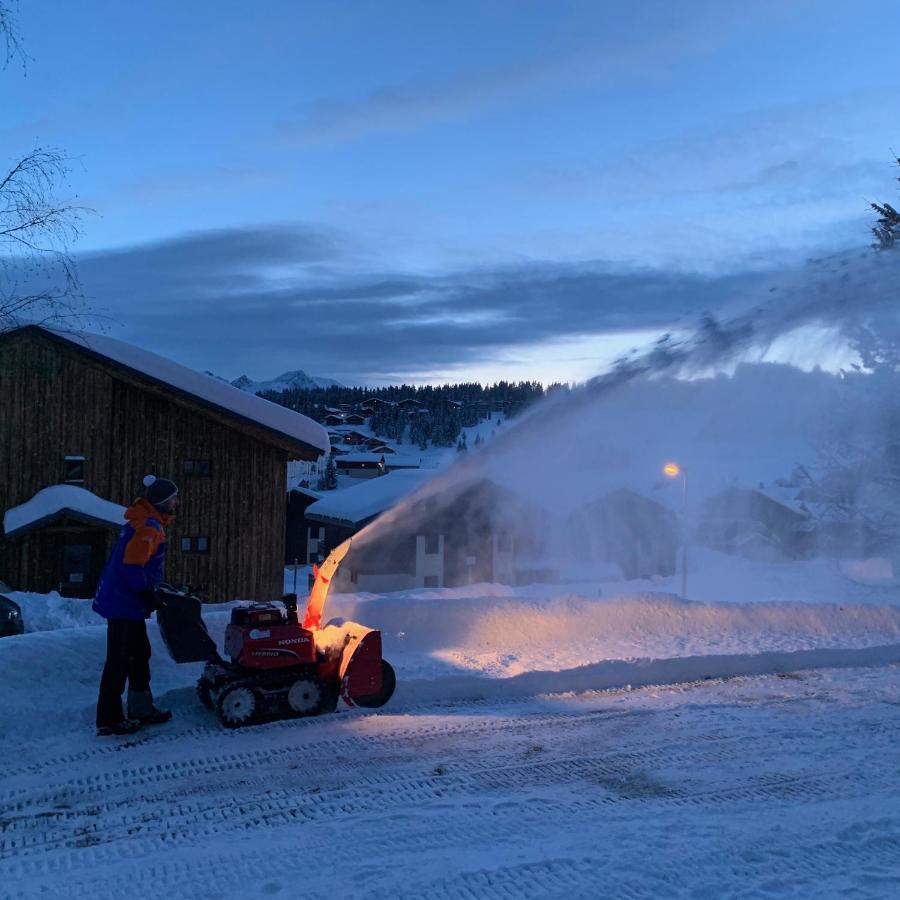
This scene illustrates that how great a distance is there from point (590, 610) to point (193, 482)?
41.3 ft

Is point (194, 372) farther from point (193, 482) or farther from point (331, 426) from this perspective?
point (331, 426)

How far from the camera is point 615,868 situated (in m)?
4.09

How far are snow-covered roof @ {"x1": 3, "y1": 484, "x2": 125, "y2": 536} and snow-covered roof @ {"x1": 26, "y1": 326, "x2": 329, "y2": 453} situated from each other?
2955mm

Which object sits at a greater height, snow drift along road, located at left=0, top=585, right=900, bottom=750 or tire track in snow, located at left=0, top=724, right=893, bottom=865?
snow drift along road, located at left=0, top=585, right=900, bottom=750

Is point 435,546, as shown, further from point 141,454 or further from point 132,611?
point 132,611

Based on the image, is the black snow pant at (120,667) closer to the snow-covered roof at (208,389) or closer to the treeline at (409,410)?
the snow-covered roof at (208,389)

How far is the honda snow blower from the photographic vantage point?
6246 millimetres

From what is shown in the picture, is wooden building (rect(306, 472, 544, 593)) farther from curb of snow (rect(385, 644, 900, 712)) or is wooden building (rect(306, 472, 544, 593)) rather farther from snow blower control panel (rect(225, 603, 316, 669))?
snow blower control panel (rect(225, 603, 316, 669))

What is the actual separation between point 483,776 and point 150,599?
269cm

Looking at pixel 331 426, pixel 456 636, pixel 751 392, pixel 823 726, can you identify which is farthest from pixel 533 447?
pixel 331 426

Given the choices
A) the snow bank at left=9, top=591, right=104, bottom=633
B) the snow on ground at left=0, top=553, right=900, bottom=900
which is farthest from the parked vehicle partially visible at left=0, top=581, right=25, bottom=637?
the snow on ground at left=0, top=553, right=900, bottom=900

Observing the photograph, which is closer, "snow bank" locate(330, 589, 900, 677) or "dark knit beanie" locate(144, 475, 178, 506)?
"dark knit beanie" locate(144, 475, 178, 506)

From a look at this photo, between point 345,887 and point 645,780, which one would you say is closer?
point 345,887

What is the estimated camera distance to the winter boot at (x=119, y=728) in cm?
591
